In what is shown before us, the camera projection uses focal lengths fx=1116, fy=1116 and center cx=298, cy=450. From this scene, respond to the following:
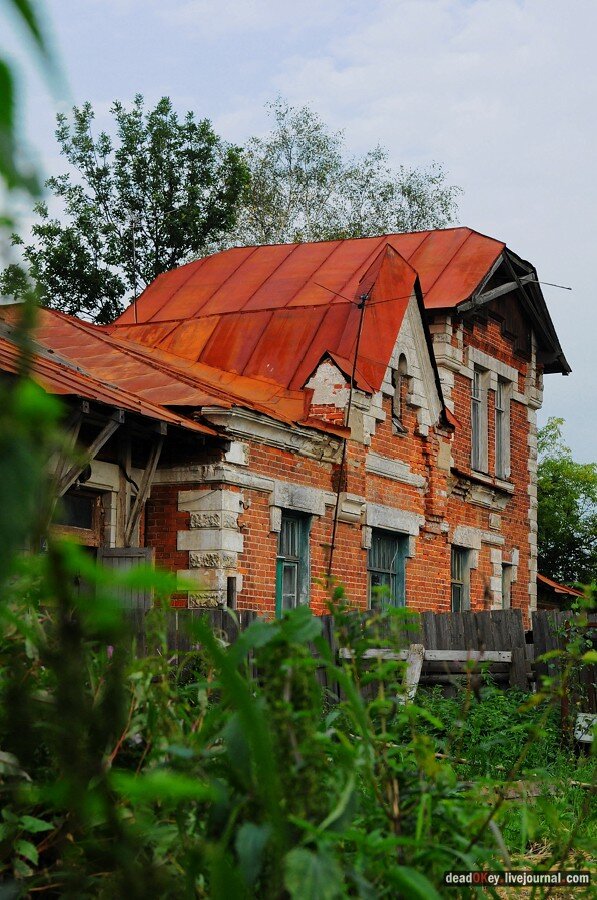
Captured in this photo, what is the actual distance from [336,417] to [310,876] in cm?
1342

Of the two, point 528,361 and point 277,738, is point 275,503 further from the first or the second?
point 277,738

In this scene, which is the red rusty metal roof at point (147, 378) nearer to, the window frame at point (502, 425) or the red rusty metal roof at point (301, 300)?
the red rusty metal roof at point (301, 300)

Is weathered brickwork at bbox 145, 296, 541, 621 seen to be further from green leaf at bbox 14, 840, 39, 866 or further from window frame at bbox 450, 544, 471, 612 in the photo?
green leaf at bbox 14, 840, 39, 866

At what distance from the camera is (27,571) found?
98 centimetres

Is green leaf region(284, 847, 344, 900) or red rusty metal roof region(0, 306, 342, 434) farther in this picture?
red rusty metal roof region(0, 306, 342, 434)

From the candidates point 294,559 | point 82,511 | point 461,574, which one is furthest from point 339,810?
point 461,574

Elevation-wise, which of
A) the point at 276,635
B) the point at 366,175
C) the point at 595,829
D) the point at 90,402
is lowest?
the point at 595,829

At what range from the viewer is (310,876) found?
1.26m

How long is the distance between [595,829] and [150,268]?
81.5ft

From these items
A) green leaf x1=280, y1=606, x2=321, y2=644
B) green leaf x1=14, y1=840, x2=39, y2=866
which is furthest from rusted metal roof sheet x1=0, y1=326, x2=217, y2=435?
green leaf x1=280, y1=606, x2=321, y2=644

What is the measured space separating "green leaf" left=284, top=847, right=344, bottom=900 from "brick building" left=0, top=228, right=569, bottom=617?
354 inches

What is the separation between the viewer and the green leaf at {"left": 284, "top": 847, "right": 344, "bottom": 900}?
48.9 inches

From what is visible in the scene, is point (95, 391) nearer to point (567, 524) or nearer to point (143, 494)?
point (143, 494)

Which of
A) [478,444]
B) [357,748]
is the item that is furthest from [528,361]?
[357,748]
